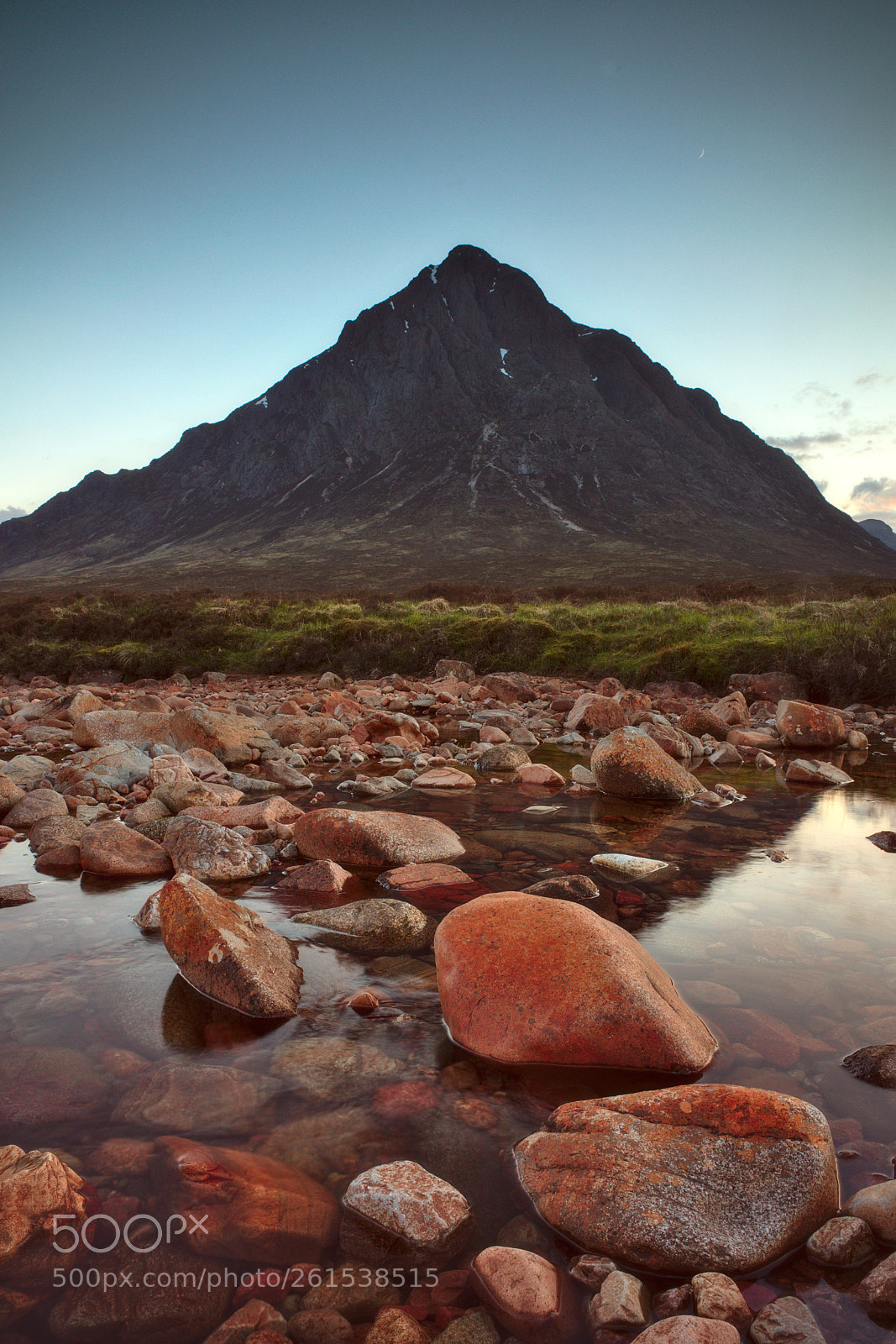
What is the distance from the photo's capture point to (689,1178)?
248 cm

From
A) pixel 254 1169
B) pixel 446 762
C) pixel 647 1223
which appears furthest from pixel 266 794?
pixel 647 1223

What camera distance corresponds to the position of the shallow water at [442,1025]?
9.48 ft

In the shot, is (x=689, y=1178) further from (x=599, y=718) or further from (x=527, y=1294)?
(x=599, y=718)

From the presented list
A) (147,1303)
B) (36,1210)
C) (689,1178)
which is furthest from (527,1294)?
(36,1210)

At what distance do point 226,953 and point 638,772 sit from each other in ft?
19.5

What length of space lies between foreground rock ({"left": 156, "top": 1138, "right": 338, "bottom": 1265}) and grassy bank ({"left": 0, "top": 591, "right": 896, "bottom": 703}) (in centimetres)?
1591

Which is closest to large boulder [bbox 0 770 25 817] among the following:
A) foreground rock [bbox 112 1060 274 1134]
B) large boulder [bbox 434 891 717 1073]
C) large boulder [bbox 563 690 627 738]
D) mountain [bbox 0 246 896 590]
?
foreground rock [bbox 112 1060 274 1134]

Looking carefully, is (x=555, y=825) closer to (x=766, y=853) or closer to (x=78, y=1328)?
(x=766, y=853)

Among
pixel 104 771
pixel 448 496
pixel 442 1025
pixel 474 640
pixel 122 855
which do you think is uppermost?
pixel 448 496

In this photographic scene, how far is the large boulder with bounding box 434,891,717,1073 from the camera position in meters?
3.44

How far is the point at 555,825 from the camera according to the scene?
7.82 metres

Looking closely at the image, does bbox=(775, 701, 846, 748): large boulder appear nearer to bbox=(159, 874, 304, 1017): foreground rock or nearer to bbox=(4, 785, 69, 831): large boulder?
bbox=(159, 874, 304, 1017): foreground rock

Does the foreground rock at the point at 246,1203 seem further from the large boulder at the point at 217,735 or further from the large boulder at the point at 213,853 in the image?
the large boulder at the point at 217,735

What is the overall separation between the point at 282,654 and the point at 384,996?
66.3 ft
